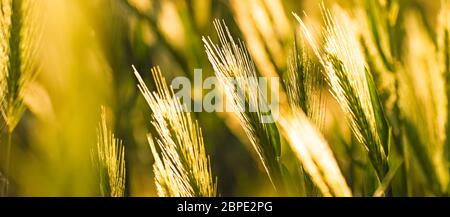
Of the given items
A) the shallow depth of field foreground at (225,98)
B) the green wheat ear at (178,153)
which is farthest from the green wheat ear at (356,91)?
the green wheat ear at (178,153)

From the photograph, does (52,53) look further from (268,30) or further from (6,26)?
(268,30)

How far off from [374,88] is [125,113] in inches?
10.8

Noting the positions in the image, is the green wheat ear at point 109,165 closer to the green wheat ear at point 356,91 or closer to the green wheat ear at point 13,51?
the green wheat ear at point 13,51

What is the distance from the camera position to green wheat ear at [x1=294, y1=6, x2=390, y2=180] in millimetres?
483

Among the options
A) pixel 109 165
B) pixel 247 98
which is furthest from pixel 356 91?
pixel 109 165

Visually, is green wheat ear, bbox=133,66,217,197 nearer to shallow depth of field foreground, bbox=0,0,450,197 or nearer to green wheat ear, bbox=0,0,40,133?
shallow depth of field foreground, bbox=0,0,450,197

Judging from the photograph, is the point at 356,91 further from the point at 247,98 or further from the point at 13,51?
the point at 13,51

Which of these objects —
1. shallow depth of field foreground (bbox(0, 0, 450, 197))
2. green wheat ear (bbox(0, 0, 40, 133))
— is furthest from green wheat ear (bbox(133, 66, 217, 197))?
green wheat ear (bbox(0, 0, 40, 133))

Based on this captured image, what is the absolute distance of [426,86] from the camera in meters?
0.55

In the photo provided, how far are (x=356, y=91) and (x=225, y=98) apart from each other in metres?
0.18

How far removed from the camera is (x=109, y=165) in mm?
548

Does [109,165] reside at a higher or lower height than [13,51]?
lower

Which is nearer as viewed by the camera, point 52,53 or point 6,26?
→ point 6,26
